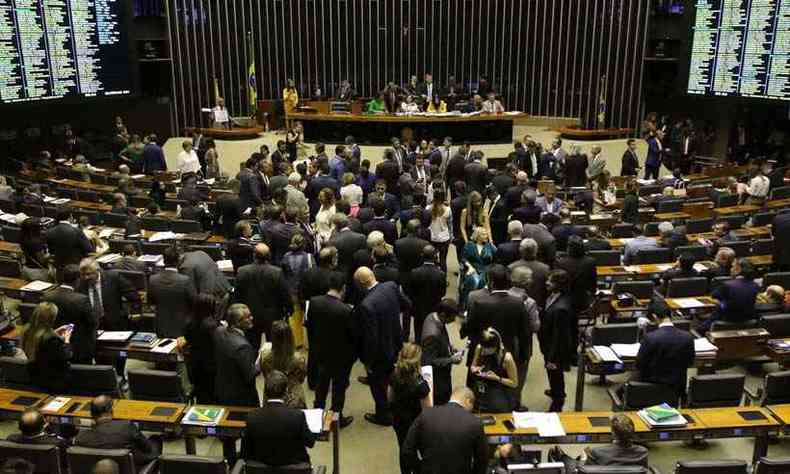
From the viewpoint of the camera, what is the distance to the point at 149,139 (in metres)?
14.2

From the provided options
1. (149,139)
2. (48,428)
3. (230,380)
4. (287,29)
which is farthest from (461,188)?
(287,29)

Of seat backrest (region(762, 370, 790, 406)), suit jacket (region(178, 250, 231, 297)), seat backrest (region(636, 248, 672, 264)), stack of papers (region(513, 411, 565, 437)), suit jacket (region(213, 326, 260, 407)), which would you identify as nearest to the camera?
stack of papers (region(513, 411, 565, 437))

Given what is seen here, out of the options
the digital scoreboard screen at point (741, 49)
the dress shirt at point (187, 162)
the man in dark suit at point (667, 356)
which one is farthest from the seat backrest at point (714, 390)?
the digital scoreboard screen at point (741, 49)

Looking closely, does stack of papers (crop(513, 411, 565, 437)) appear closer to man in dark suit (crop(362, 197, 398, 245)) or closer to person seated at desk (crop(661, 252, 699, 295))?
person seated at desk (crop(661, 252, 699, 295))

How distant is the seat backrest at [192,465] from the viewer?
4551mm

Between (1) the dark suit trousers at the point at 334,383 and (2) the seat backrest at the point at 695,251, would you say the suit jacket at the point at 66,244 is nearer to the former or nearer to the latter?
(1) the dark suit trousers at the point at 334,383

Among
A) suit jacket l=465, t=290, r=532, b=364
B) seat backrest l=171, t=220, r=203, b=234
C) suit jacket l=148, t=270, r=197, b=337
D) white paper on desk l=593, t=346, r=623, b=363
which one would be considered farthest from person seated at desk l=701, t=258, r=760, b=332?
seat backrest l=171, t=220, r=203, b=234

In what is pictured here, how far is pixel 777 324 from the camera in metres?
6.93

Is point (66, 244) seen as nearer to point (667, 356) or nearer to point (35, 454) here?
point (35, 454)

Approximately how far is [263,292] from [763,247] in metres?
6.89

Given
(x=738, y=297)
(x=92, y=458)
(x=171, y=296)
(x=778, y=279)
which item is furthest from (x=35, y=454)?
(x=778, y=279)

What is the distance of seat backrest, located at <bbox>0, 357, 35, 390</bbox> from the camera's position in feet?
19.0

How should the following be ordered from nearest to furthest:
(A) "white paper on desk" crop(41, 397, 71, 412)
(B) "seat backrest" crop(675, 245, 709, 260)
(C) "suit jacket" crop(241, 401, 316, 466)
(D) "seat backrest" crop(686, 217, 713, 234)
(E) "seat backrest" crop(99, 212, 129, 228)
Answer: (C) "suit jacket" crop(241, 401, 316, 466), (A) "white paper on desk" crop(41, 397, 71, 412), (B) "seat backrest" crop(675, 245, 709, 260), (E) "seat backrest" crop(99, 212, 129, 228), (D) "seat backrest" crop(686, 217, 713, 234)

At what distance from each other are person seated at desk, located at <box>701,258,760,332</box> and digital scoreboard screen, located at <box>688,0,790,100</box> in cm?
931
